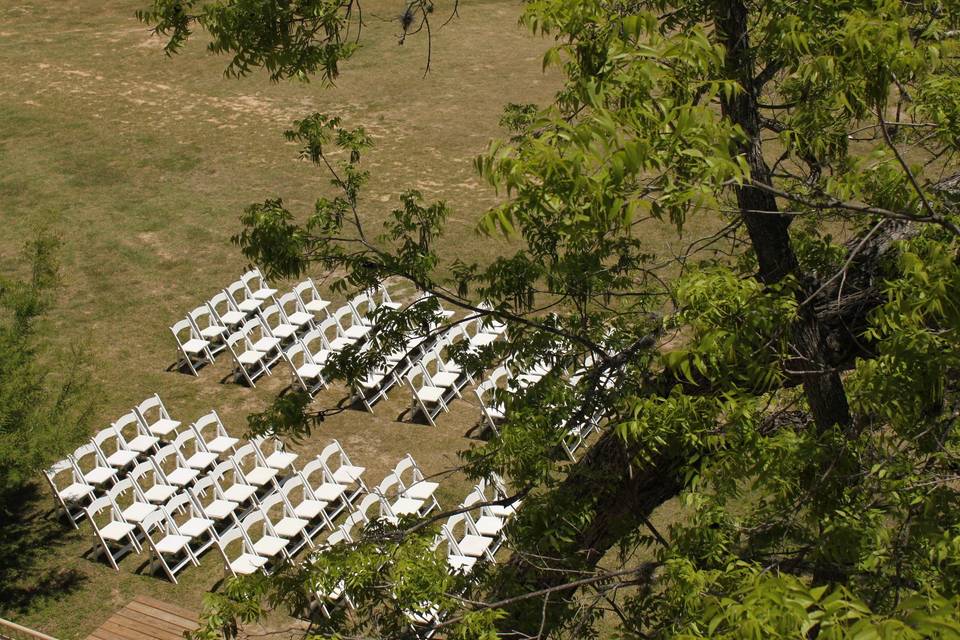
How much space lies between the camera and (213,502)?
40.6 ft

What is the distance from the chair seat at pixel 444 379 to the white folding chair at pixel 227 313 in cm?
299

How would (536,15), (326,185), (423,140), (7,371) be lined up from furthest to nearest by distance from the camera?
(423,140)
(326,185)
(7,371)
(536,15)

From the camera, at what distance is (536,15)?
5832mm

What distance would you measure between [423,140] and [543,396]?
52.9ft

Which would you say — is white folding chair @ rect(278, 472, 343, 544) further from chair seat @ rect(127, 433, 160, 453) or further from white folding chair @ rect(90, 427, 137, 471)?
white folding chair @ rect(90, 427, 137, 471)

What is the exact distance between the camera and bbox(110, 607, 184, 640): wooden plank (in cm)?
1034

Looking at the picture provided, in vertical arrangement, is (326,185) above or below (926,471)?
below

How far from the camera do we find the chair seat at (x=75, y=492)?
12359 mm

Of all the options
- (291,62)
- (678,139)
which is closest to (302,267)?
(291,62)

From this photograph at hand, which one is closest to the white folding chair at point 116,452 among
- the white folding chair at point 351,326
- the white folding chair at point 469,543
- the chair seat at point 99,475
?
the chair seat at point 99,475

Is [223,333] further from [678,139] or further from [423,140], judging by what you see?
[678,139]

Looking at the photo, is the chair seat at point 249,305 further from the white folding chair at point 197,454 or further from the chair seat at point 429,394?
the chair seat at point 429,394

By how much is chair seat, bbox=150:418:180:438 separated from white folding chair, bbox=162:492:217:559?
4.21ft

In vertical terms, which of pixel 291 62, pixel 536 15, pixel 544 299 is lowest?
pixel 544 299
